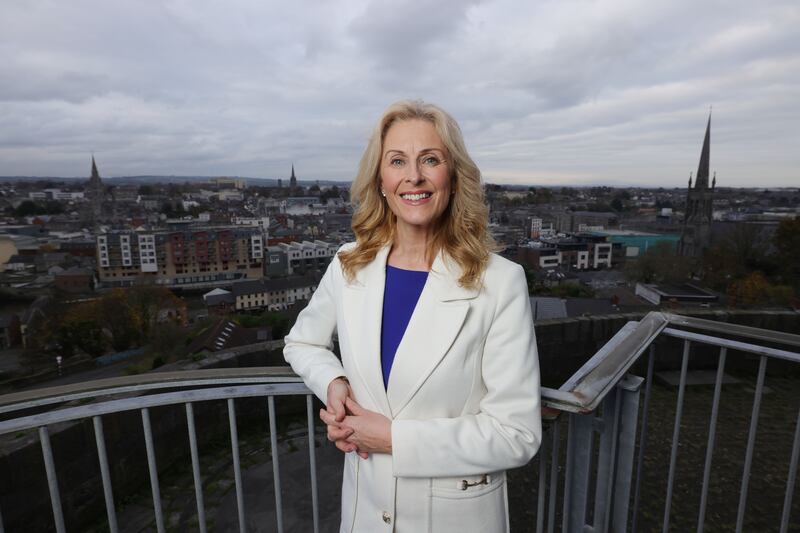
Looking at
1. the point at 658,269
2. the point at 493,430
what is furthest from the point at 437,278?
the point at 658,269

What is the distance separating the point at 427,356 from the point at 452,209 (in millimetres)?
429

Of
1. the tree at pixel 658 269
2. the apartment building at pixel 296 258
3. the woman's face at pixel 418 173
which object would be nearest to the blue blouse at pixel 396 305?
the woman's face at pixel 418 173

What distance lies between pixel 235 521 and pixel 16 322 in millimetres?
27485

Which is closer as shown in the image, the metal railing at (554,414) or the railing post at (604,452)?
the metal railing at (554,414)

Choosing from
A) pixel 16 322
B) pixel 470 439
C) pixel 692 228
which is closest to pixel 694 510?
pixel 470 439

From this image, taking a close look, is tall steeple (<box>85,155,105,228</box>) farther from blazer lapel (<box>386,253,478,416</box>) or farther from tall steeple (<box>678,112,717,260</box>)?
blazer lapel (<box>386,253,478,416</box>)

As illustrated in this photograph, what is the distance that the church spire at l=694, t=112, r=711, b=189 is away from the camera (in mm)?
42562

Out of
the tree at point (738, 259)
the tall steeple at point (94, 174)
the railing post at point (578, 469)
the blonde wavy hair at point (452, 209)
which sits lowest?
the tree at point (738, 259)

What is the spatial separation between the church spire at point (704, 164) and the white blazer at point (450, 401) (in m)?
50.2

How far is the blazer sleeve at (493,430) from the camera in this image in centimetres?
99

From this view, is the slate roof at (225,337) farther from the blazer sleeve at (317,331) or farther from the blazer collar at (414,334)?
the blazer collar at (414,334)

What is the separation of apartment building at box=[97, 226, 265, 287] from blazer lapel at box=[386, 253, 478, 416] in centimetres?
4189

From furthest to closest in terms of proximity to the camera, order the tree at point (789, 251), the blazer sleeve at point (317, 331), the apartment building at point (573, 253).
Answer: the apartment building at point (573, 253), the tree at point (789, 251), the blazer sleeve at point (317, 331)

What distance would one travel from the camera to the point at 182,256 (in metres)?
42.2
